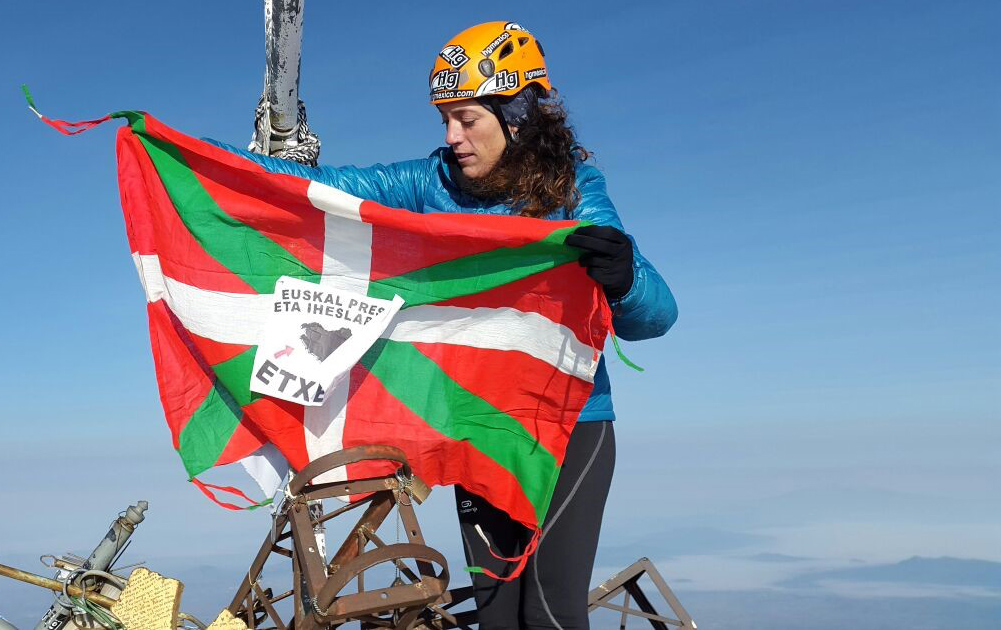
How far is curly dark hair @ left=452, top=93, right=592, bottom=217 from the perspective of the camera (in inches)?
137

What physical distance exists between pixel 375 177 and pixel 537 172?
773 mm

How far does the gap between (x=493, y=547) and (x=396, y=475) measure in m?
0.53

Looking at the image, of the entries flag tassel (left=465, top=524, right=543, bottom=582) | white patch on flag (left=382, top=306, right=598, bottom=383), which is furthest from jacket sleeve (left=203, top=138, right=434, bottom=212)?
flag tassel (left=465, top=524, right=543, bottom=582)

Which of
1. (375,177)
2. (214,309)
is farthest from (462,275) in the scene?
(214,309)

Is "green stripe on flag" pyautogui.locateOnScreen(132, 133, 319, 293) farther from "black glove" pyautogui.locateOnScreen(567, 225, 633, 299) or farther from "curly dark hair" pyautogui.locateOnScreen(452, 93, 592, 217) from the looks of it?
"black glove" pyautogui.locateOnScreen(567, 225, 633, 299)

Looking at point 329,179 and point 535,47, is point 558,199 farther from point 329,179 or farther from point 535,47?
point 329,179

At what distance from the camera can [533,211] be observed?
11.5ft

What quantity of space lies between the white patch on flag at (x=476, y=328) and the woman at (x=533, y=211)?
30cm

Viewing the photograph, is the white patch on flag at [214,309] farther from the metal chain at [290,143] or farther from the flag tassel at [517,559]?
the flag tassel at [517,559]

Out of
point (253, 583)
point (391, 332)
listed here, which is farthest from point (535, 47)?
point (253, 583)

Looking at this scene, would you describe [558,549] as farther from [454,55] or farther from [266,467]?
[454,55]

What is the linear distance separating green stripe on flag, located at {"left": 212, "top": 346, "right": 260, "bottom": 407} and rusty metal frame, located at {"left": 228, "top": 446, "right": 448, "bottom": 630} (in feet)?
1.43

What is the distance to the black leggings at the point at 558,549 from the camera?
3402 mm

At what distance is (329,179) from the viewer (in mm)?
3807
